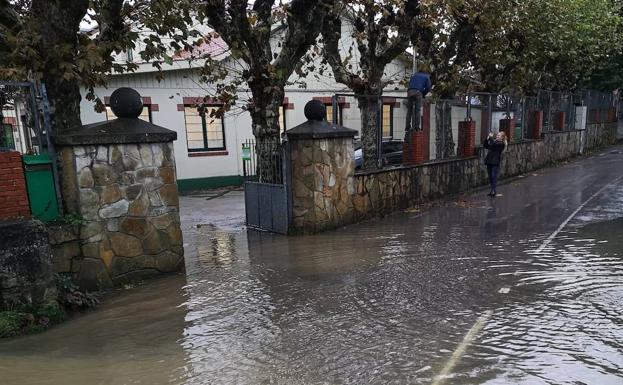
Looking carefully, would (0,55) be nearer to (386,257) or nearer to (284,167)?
→ (284,167)

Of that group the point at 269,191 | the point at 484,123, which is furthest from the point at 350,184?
the point at 484,123

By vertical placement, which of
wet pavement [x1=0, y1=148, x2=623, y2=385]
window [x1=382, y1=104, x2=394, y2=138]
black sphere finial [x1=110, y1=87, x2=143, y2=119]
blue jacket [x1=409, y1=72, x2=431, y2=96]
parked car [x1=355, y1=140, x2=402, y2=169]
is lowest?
wet pavement [x1=0, y1=148, x2=623, y2=385]

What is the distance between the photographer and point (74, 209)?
5828 mm

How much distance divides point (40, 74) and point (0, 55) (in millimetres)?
1055

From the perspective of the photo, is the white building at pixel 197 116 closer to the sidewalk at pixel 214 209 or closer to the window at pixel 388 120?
the sidewalk at pixel 214 209

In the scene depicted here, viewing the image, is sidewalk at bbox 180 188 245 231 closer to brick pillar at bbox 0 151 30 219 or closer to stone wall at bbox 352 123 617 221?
stone wall at bbox 352 123 617 221

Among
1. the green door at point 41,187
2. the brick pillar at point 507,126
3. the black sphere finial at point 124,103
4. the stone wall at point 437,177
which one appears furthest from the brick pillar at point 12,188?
the brick pillar at point 507,126

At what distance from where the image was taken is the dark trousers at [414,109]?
37.7ft

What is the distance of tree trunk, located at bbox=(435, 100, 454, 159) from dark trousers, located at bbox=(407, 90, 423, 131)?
1.26m

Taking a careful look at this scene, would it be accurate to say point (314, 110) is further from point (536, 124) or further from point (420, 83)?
point (536, 124)

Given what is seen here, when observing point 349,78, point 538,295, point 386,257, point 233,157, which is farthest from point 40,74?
point 233,157

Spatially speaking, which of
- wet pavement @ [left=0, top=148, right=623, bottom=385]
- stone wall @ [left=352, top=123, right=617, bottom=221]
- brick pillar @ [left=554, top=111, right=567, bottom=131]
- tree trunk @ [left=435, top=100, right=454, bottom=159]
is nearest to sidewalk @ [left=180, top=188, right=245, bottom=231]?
wet pavement @ [left=0, top=148, right=623, bottom=385]

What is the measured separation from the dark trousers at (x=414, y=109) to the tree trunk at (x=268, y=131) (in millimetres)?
3582

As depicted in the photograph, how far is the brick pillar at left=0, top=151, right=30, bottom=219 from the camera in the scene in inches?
198
